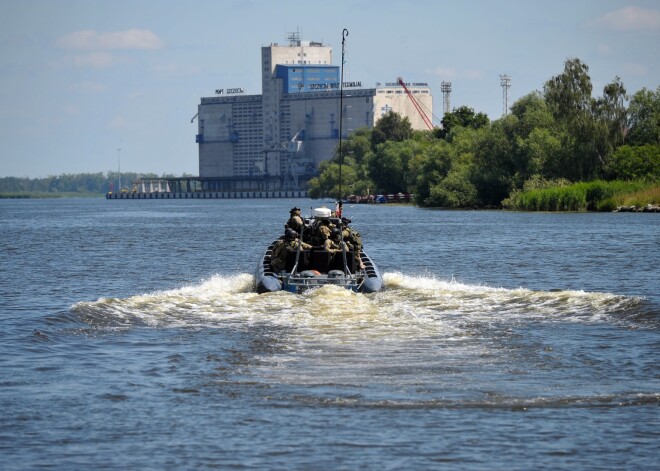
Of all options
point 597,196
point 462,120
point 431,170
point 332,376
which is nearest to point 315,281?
point 332,376

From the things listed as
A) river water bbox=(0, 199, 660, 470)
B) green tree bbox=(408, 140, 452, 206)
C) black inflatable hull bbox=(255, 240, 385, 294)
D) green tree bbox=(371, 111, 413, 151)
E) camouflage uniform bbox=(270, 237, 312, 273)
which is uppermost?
green tree bbox=(371, 111, 413, 151)

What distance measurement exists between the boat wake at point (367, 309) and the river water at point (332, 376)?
0.07 metres

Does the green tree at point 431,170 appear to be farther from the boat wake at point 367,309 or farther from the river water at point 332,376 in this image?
the boat wake at point 367,309

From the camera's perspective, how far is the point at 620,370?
1861 cm

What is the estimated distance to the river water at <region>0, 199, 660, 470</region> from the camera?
14.0 m

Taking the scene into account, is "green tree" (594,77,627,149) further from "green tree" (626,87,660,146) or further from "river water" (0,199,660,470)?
"river water" (0,199,660,470)

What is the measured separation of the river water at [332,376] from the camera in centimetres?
1399

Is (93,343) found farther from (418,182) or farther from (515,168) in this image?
(418,182)

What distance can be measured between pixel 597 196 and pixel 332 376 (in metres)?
77.9

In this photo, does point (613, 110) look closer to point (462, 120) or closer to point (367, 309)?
point (462, 120)

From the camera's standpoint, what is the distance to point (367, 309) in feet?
85.1

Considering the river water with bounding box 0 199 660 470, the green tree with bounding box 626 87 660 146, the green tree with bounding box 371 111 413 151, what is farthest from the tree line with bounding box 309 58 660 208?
the river water with bounding box 0 199 660 470

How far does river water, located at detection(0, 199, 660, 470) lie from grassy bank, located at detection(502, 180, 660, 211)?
57.0m

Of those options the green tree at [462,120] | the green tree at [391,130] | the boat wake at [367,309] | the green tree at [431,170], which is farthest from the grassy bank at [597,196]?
the green tree at [391,130]
